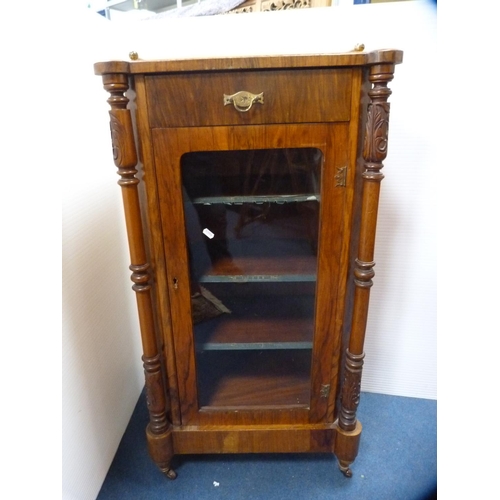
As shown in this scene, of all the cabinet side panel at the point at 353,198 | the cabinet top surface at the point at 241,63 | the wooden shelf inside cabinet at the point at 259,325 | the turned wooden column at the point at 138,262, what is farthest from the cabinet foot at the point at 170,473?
the cabinet top surface at the point at 241,63

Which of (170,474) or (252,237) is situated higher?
(252,237)

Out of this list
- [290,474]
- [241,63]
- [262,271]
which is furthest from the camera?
[290,474]

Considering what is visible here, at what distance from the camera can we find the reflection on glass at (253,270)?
2.43 feet

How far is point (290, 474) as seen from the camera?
952 millimetres

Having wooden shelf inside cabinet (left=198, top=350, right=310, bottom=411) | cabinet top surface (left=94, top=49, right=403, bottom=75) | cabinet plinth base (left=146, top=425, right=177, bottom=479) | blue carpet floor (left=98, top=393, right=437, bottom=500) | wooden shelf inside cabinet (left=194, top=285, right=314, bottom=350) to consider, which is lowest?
blue carpet floor (left=98, top=393, right=437, bottom=500)

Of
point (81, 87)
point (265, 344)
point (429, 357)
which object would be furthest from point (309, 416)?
point (81, 87)

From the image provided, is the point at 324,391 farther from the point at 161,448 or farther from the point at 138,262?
the point at 138,262

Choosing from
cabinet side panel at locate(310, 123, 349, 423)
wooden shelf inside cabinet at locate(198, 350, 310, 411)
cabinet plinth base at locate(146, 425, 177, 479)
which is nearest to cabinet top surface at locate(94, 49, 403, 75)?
cabinet side panel at locate(310, 123, 349, 423)

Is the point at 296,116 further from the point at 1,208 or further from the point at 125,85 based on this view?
the point at 1,208

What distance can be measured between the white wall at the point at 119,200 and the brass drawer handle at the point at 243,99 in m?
0.34

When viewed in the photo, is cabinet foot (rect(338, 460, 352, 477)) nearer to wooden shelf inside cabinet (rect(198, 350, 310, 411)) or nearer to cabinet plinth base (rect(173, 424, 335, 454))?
cabinet plinth base (rect(173, 424, 335, 454))

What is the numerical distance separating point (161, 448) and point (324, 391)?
41 cm

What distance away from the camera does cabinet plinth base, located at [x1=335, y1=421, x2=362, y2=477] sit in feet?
2.82

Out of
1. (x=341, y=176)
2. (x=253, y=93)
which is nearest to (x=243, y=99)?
(x=253, y=93)
